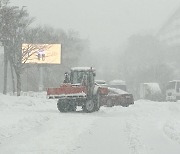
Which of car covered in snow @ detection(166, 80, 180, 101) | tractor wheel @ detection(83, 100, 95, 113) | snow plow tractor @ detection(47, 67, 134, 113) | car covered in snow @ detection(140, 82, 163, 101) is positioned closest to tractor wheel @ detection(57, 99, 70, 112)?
snow plow tractor @ detection(47, 67, 134, 113)

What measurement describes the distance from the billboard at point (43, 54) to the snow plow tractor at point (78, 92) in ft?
117

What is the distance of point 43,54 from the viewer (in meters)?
68.6

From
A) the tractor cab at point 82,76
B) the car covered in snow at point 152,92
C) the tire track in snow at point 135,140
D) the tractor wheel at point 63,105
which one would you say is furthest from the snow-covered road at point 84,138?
the car covered in snow at point 152,92

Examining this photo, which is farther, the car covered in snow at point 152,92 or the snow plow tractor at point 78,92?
the car covered in snow at point 152,92

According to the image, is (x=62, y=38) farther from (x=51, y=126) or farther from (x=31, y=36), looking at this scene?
(x=51, y=126)

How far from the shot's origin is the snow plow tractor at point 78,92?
27281 mm

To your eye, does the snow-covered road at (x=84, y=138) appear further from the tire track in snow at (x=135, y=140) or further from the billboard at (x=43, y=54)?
the billboard at (x=43, y=54)

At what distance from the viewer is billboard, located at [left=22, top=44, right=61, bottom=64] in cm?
6612

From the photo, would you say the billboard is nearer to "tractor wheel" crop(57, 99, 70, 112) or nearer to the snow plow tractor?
the snow plow tractor

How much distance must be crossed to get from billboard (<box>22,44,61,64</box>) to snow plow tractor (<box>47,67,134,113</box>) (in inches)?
1408

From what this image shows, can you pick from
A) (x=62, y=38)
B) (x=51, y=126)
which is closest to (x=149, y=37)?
(x=62, y=38)

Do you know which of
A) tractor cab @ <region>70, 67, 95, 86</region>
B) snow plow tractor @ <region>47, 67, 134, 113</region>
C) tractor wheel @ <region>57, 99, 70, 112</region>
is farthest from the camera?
tractor cab @ <region>70, 67, 95, 86</region>

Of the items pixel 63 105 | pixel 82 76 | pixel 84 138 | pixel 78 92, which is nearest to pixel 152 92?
pixel 82 76

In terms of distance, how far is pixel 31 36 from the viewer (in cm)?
6450
